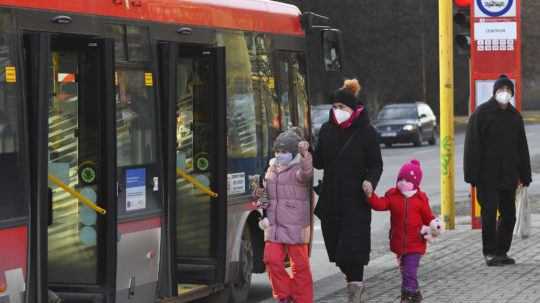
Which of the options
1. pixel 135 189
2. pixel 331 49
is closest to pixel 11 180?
pixel 135 189

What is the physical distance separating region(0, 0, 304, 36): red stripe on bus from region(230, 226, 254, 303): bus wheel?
178cm

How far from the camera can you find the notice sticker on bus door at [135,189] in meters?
9.80

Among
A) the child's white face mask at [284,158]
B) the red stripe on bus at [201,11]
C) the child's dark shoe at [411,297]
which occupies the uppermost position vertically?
the red stripe on bus at [201,11]

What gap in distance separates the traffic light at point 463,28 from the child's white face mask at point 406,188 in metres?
8.26

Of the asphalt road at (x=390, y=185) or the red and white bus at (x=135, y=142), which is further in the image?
the asphalt road at (x=390, y=185)

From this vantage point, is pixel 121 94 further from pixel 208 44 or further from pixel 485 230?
pixel 485 230

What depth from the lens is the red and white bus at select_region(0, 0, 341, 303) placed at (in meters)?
8.43

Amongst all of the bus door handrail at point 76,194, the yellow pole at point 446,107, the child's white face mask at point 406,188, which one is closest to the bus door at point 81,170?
the bus door handrail at point 76,194

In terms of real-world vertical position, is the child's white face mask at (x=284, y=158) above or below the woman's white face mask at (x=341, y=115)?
below

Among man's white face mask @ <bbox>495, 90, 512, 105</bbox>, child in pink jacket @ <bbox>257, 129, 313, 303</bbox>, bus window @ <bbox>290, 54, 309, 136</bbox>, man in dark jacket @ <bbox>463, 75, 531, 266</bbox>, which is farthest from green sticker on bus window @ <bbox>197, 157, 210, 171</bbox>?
man's white face mask @ <bbox>495, 90, 512, 105</bbox>

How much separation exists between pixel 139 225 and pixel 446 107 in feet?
30.5

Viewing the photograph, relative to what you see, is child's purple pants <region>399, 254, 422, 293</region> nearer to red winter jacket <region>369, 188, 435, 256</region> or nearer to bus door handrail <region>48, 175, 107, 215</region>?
red winter jacket <region>369, 188, 435, 256</region>

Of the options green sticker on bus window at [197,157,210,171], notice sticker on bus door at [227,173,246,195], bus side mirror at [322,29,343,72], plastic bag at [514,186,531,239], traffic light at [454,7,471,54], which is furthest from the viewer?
traffic light at [454,7,471,54]

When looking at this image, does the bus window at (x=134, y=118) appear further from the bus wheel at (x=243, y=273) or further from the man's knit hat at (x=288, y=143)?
the bus wheel at (x=243, y=273)
